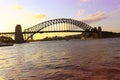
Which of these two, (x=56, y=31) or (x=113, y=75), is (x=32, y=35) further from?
(x=113, y=75)

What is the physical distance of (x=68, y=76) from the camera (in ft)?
53.6

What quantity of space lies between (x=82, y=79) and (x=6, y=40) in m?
161

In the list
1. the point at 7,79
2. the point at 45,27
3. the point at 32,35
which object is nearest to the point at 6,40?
the point at 32,35

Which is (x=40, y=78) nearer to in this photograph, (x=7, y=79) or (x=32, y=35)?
(x=7, y=79)

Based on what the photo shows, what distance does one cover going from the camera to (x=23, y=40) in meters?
175

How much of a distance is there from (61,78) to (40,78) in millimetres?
1346

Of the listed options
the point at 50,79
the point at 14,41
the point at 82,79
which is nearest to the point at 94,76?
the point at 82,79

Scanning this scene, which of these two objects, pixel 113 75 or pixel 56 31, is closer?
pixel 113 75

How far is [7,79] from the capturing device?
1652cm

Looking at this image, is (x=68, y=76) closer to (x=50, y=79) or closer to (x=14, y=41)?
(x=50, y=79)

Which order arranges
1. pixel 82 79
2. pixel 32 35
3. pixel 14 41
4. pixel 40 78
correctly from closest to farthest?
1. pixel 82 79
2. pixel 40 78
3. pixel 32 35
4. pixel 14 41

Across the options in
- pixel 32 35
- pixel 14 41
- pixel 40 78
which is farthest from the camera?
pixel 14 41

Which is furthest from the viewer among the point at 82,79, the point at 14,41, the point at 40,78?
the point at 14,41

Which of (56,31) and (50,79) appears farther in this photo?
(56,31)
